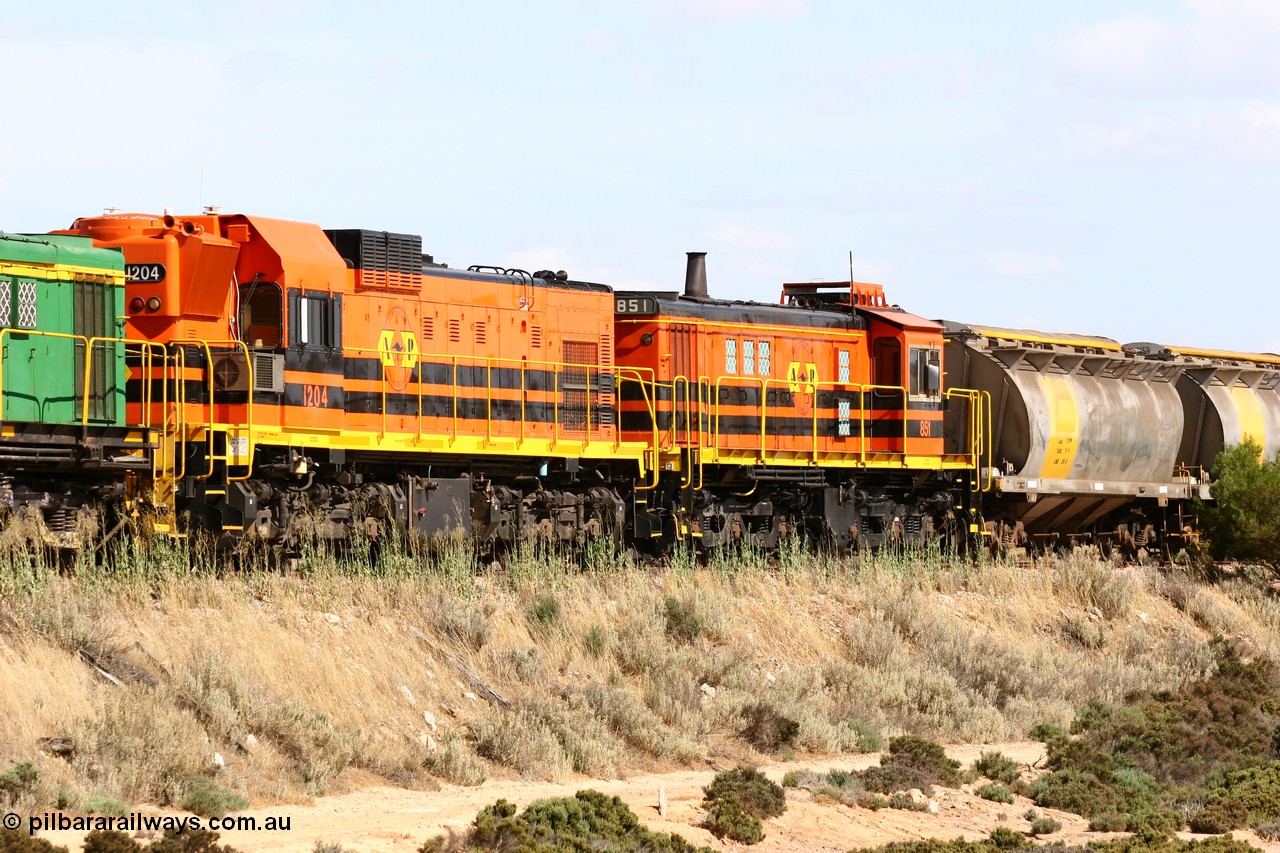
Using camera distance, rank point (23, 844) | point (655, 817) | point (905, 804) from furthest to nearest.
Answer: point (905, 804) → point (655, 817) → point (23, 844)

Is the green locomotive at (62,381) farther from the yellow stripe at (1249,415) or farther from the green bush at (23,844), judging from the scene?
the yellow stripe at (1249,415)

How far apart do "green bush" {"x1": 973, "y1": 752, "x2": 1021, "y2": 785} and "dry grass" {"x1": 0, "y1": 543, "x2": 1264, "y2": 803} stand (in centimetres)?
110

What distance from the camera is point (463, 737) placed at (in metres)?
15.1

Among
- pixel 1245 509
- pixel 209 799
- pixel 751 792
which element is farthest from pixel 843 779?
pixel 1245 509

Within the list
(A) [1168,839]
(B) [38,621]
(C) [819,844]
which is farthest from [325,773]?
(A) [1168,839]

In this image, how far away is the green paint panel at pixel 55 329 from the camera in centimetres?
1627

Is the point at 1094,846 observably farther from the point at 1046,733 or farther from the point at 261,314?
the point at 261,314

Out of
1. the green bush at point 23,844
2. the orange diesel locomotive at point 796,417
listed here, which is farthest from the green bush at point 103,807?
the orange diesel locomotive at point 796,417

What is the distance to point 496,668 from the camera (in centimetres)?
1670

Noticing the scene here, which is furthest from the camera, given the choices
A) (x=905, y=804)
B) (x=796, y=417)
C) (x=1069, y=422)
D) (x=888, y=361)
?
(x=1069, y=422)

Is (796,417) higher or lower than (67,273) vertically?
lower

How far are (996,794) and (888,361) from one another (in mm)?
12566

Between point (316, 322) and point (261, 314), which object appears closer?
point (261, 314)

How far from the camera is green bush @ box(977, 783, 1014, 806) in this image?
15664 millimetres
